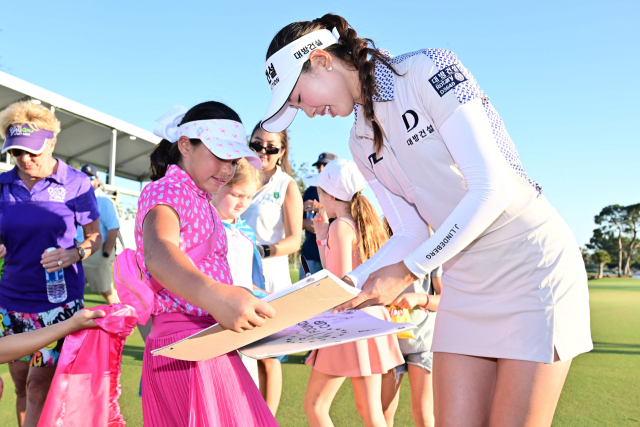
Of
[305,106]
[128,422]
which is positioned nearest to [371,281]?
[305,106]

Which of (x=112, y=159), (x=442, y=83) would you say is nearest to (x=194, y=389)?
(x=442, y=83)

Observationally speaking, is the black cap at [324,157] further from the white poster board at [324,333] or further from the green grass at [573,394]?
the white poster board at [324,333]

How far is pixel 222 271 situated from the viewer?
182 centimetres

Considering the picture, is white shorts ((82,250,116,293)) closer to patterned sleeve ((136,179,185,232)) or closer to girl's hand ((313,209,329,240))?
girl's hand ((313,209,329,240))

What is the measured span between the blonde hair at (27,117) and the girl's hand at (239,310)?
278cm

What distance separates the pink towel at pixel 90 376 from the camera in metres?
1.75

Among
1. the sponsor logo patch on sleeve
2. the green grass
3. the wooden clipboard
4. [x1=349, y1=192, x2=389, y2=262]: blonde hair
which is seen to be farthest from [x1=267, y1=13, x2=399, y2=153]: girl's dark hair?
the green grass

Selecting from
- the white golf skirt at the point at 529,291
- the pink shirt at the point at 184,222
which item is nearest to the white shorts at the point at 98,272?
the pink shirt at the point at 184,222

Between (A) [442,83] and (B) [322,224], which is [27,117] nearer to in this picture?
(B) [322,224]

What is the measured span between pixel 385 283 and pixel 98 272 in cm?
707

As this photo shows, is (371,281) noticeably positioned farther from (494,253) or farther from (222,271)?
(222,271)

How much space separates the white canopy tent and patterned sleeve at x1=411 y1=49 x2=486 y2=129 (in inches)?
551

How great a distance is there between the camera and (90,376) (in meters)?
1.82

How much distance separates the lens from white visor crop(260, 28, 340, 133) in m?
1.73
